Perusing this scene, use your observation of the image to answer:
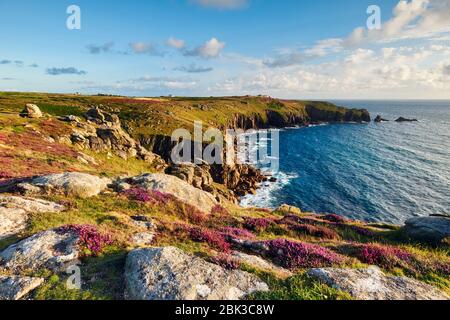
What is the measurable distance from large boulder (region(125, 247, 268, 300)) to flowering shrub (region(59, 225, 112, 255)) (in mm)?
2367

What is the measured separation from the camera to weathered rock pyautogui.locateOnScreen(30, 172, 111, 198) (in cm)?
2288

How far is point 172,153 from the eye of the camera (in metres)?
83.9

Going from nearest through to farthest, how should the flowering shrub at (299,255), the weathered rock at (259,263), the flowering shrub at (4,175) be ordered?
the weathered rock at (259,263), the flowering shrub at (299,255), the flowering shrub at (4,175)

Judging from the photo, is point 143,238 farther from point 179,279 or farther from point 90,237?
point 179,279

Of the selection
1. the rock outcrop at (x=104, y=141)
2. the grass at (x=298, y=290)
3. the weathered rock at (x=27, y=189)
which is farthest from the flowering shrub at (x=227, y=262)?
the rock outcrop at (x=104, y=141)

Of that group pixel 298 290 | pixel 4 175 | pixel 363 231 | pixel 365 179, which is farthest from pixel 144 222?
pixel 365 179

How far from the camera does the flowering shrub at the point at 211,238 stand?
16.5 metres

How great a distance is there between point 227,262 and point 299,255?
15.3 feet

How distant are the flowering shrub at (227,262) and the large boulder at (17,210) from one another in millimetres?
11871

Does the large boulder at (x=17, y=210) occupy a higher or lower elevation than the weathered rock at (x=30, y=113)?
lower

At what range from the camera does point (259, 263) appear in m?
14.5

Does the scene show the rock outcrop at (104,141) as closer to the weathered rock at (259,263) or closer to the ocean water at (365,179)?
the ocean water at (365,179)
